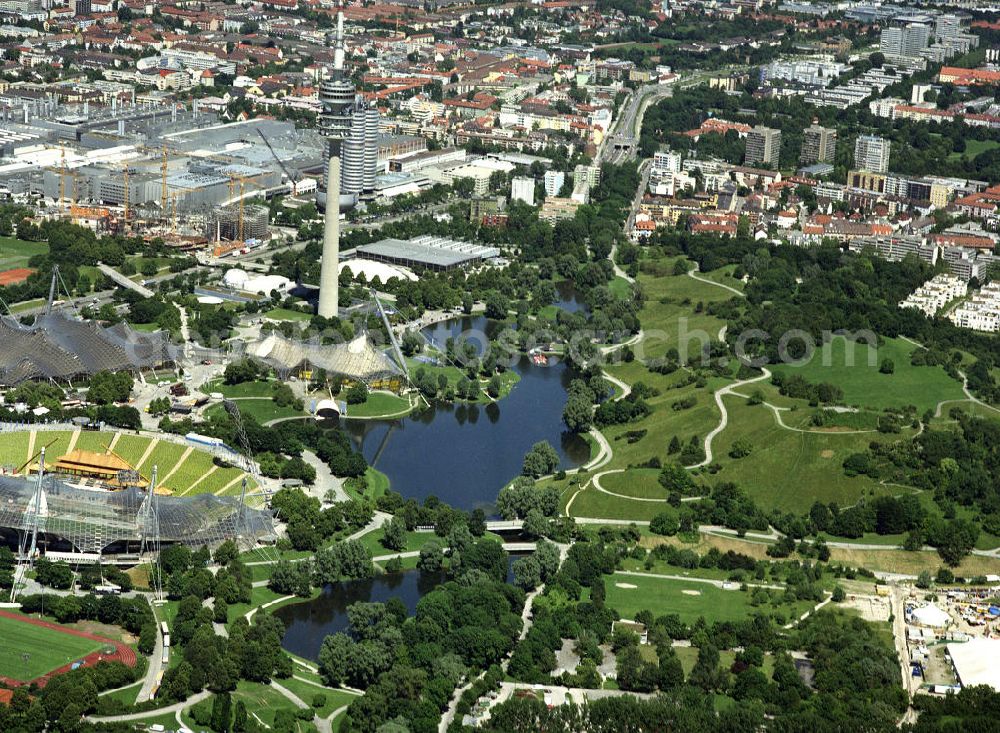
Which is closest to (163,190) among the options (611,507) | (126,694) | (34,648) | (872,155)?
(872,155)

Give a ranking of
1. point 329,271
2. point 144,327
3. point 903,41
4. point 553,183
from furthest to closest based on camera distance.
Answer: point 903,41 < point 553,183 < point 329,271 < point 144,327

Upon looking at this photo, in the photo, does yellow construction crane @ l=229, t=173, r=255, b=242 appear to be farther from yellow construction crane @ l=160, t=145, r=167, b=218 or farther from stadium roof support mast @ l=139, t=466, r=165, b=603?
stadium roof support mast @ l=139, t=466, r=165, b=603

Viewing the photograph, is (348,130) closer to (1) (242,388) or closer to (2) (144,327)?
(2) (144,327)

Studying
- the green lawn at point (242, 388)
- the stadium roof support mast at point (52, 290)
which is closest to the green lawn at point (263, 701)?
the green lawn at point (242, 388)

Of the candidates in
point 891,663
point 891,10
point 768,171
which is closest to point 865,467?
point 891,663

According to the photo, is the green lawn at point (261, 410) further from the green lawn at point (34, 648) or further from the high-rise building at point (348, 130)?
the high-rise building at point (348, 130)
